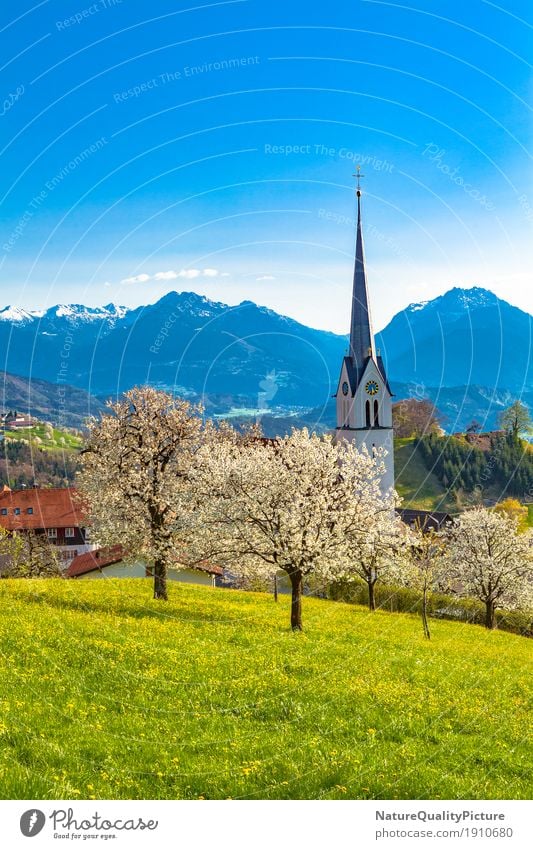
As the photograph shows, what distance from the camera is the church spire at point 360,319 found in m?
85.8

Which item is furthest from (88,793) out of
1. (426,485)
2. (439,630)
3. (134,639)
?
(426,485)

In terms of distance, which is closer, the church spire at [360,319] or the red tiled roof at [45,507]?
the church spire at [360,319]

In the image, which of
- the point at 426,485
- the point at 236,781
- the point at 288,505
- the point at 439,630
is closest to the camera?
the point at 236,781

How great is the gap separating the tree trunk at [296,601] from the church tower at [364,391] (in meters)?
60.3

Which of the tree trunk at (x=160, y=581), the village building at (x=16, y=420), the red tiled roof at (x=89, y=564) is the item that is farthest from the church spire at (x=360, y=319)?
the tree trunk at (x=160, y=581)

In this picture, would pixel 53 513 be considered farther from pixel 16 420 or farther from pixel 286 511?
pixel 286 511

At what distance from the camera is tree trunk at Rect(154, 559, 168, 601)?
34844 millimetres

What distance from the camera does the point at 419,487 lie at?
18438 cm

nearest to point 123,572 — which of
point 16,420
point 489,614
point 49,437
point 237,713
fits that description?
point 16,420

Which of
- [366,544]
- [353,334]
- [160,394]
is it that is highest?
[353,334]

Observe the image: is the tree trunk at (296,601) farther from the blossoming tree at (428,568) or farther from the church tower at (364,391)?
the church tower at (364,391)

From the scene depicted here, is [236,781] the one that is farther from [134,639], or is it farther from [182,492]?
[182,492]

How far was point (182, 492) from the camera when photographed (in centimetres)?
3494
